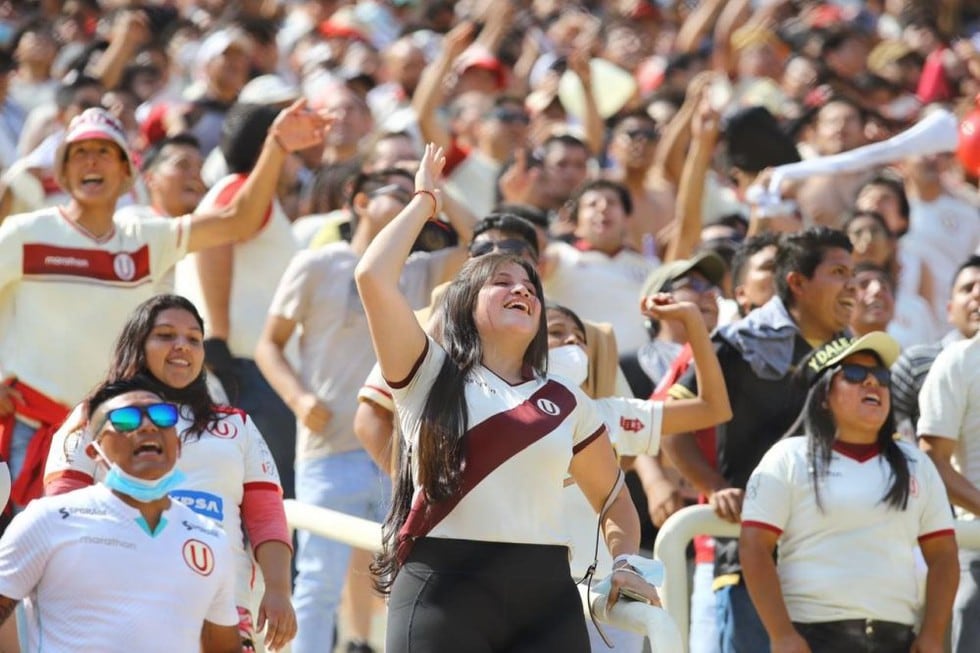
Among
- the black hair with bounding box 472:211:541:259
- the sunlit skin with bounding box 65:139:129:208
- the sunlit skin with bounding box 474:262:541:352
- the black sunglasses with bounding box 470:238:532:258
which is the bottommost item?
the sunlit skin with bounding box 474:262:541:352

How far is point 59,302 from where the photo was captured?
721cm

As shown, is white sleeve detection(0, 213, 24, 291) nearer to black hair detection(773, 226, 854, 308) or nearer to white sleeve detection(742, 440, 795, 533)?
white sleeve detection(742, 440, 795, 533)

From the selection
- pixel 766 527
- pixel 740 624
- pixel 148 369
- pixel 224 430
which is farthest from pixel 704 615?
pixel 148 369

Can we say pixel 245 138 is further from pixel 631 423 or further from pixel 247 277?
pixel 631 423

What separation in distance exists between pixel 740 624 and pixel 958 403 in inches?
46.1

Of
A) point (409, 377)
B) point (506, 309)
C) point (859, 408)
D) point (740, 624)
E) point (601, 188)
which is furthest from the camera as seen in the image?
point (601, 188)

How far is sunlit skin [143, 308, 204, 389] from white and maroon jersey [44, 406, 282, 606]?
103mm

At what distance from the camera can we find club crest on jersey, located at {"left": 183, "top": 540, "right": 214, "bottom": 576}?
5156mm

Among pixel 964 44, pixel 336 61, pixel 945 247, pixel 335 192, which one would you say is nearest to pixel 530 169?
pixel 335 192

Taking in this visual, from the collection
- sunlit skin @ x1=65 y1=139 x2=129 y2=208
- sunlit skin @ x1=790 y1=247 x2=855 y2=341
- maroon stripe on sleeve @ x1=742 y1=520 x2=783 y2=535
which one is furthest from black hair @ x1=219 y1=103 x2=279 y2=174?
maroon stripe on sleeve @ x1=742 y1=520 x2=783 y2=535

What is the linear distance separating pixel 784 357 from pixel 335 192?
3.61 m

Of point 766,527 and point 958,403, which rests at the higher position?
point 958,403

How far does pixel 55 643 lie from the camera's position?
16.5 ft

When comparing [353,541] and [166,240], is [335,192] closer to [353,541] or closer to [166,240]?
[166,240]
